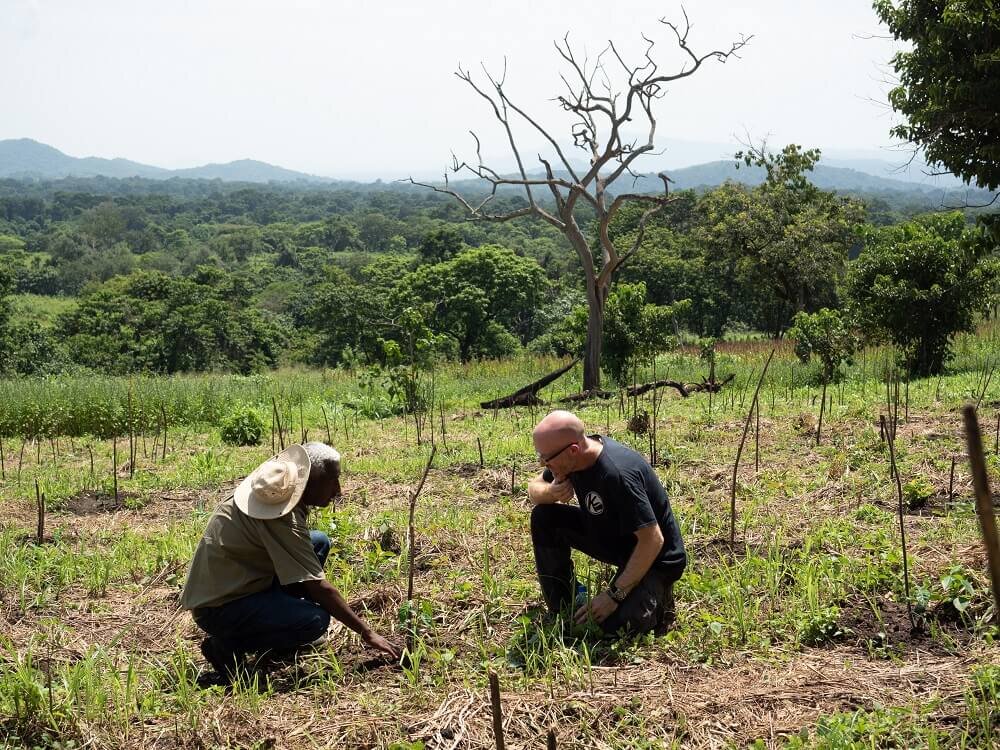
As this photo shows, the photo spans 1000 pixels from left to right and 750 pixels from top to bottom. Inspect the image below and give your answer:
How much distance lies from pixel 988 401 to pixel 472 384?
8491 millimetres

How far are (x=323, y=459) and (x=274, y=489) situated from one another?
0.26 metres

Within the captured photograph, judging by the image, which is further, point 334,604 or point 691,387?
point 691,387

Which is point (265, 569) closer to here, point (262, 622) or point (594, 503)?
point (262, 622)

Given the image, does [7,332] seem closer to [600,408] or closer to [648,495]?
[600,408]

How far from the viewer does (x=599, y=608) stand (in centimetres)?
392

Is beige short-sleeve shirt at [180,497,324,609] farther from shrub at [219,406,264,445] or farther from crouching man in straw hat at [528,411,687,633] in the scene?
shrub at [219,406,264,445]

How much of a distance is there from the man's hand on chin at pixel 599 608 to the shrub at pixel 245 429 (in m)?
7.29

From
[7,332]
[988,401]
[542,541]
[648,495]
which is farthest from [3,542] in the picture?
[7,332]

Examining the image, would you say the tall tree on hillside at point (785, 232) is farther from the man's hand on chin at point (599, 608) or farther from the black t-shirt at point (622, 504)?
the man's hand on chin at point (599, 608)

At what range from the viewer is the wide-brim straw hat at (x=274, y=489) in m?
3.79

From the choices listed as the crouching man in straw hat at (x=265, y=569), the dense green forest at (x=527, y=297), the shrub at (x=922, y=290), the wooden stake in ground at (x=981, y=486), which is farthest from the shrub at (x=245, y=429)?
the wooden stake in ground at (x=981, y=486)

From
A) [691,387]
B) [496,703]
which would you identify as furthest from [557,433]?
[691,387]

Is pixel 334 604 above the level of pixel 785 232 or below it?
below

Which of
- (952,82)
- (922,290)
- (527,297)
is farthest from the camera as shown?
(527,297)
